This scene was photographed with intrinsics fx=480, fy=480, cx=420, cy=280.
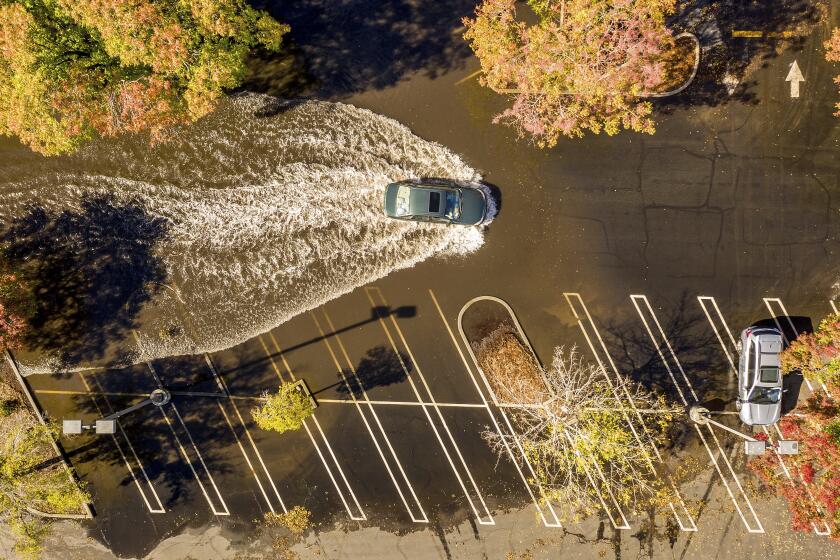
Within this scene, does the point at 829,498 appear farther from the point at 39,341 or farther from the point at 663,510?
the point at 39,341

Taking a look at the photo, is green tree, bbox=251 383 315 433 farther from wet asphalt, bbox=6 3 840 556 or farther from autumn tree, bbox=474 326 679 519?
autumn tree, bbox=474 326 679 519

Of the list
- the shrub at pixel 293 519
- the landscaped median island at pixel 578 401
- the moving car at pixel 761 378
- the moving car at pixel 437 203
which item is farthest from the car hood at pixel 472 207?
the shrub at pixel 293 519

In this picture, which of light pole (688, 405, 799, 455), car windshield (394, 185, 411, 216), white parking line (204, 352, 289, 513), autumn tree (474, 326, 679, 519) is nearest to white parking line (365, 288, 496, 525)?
autumn tree (474, 326, 679, 519)

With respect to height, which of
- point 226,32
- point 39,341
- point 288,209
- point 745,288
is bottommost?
point 745,288

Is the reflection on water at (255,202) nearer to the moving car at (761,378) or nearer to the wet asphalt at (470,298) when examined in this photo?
the wet asphalt at (470,298)

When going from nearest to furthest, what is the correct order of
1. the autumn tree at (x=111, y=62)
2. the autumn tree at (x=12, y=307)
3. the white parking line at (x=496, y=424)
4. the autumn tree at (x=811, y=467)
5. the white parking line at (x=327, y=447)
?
the autumn tree at (x=111, y=62) → the autumn tree at (x=811, y=467) → the autumn tree at (x=12, y=307) → the white parking line at (x=496, y=424) → the white parking line at (x=327, y=447)

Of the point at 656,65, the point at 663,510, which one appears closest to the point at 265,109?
the point at 656,65
